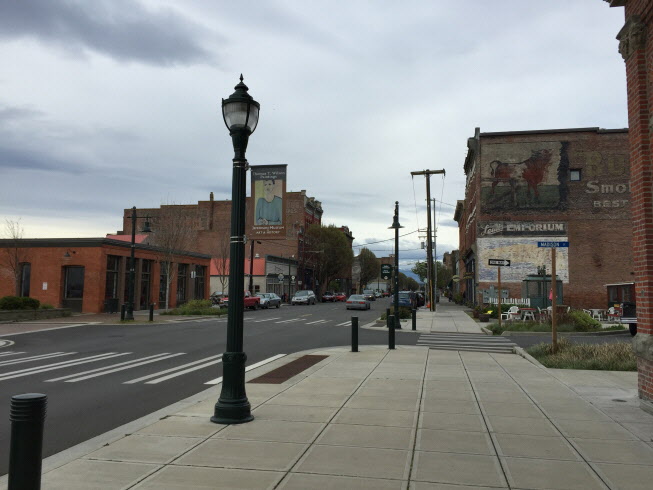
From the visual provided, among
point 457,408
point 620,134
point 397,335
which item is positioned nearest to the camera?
point 457,408

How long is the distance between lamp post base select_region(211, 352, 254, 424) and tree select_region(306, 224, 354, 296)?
245 ft

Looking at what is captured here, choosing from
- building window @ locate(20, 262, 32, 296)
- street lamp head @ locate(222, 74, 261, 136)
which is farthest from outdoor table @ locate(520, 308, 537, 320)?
building window @ locate(20, 262, 32, 296)

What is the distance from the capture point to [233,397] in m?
6.61

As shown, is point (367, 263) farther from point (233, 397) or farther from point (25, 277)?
point (233, 397)

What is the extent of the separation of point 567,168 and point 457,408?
37108mm

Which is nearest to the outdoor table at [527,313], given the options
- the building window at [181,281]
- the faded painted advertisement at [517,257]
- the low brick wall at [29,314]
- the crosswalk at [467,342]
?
the crosswalk at [467,342]

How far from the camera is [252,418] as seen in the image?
665 cm

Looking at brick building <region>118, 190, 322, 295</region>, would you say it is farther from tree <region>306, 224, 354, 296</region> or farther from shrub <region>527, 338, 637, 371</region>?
shrub <region>527, 338, 637, 371</region>

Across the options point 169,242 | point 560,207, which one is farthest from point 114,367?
point 560,207

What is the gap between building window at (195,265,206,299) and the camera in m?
48.4

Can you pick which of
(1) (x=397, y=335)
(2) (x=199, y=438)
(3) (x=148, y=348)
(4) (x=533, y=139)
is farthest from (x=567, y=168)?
Result: (2) (x=199, y=438)

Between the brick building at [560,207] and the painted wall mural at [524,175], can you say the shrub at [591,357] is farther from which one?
the painted wall mural at [524,175]

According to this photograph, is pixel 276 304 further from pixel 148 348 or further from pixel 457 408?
pixel 457 408

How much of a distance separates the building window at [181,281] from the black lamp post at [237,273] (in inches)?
1562
